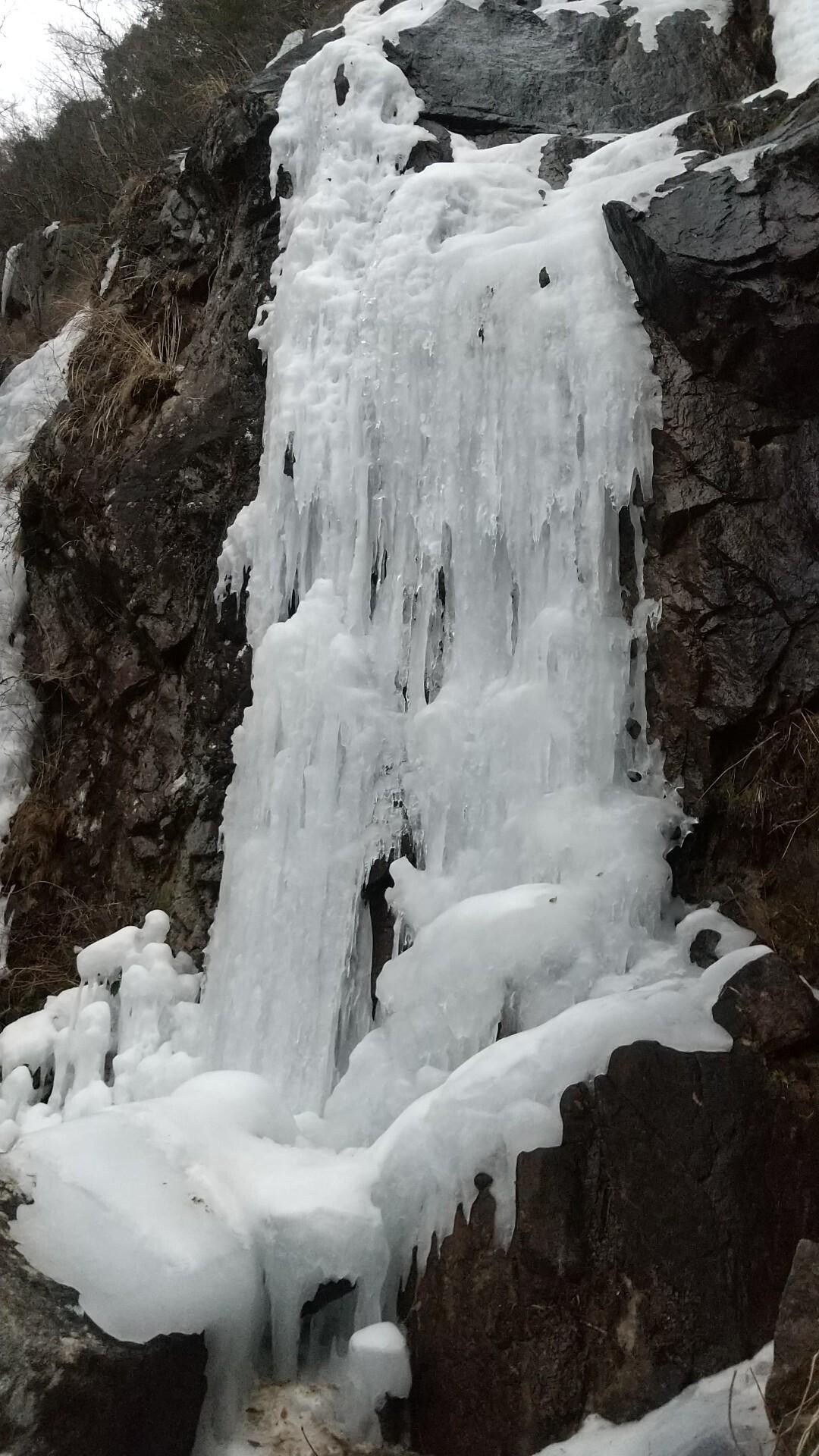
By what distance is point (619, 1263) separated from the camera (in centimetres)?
307

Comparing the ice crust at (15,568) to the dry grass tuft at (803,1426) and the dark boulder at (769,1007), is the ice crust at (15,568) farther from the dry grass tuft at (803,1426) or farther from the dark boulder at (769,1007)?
the dry grass tuft at (803,1426)

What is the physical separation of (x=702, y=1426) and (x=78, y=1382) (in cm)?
143

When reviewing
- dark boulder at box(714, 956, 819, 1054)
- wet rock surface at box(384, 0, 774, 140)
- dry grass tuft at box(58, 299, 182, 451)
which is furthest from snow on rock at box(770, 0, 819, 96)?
dark boulder at box(714, 956, 819, 1054)

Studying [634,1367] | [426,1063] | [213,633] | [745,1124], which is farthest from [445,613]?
[634,1367]

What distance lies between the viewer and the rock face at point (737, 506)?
4.04 metres

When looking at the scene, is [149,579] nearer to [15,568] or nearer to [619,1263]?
[15,568]

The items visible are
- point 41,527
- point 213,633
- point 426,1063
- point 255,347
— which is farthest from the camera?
point 41,527

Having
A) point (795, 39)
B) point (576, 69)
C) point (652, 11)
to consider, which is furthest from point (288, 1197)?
point (652, 11)

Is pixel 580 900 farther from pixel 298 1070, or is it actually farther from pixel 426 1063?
pixel 298 1070

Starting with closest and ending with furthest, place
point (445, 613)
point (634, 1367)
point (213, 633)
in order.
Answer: point (634, 1367)
point (445, 613)
point (213, 633)

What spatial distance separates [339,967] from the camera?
4199 mm

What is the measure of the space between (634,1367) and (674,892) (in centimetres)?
152

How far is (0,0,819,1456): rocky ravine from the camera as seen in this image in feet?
10.0

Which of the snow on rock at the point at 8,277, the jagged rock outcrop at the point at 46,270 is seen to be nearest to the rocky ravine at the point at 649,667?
the jagged rock outcrop at the point at 46,270
